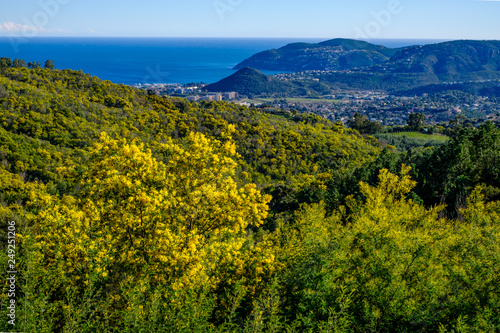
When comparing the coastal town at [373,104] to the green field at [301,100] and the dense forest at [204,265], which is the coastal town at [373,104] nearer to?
the green field at [301,100]

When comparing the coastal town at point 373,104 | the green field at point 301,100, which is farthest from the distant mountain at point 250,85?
the green field at point 301,100

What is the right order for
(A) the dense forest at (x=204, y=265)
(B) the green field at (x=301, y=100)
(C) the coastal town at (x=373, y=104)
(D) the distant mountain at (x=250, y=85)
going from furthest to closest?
(D) the distant mountain at (x=250, y=85) < (B) the green field at (x=301, y=100) < (C) the coastal town at (x=373, y=104) < (A) the dense forest at (x=204, y=265)

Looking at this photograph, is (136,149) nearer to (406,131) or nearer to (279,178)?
(279,178)

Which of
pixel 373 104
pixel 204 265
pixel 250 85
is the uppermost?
pixel 250 85

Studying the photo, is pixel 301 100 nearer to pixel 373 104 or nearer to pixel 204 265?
pixel 373 104

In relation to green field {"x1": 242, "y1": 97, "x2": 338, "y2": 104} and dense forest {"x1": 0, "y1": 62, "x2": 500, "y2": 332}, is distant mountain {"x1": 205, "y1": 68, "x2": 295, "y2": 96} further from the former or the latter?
dense forest {"x1": 0, "y1": 62, "x2": 500, "y2": 332}

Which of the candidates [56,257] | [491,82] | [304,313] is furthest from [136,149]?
[491,82]

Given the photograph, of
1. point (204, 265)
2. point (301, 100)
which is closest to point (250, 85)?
point (301, 100)

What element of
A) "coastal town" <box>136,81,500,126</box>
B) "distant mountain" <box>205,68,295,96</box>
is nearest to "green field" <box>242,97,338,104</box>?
"coastal town" <box>136,81,500,126</box>

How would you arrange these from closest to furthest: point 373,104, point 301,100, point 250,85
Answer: point 373,104 → point 301,100 → point 250,85
